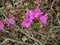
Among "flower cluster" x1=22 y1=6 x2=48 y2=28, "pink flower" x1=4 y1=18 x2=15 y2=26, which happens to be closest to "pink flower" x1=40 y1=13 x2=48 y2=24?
"flower cluster" x1=22 y1=6 x2=48 y2=28

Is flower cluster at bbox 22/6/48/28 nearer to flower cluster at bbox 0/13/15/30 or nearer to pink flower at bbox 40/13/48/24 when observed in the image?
pink flower at bbox 40/13/48/24

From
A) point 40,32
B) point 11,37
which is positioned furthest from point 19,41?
point 40,32

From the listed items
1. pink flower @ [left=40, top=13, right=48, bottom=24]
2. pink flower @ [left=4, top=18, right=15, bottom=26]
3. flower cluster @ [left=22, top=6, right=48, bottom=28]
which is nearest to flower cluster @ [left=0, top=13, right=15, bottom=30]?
pink flower @ [left=4, top=18, right=15, bottom=26]

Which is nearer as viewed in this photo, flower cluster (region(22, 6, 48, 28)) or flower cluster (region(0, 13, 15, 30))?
flower cluster (region(22, 6, 48, 28))

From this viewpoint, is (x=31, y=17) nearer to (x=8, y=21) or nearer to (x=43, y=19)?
(x=43, y=19)

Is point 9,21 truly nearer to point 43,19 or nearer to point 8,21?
point 8,21

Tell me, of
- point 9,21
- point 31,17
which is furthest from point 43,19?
point 9,21

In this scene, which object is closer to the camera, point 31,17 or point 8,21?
point 31,17

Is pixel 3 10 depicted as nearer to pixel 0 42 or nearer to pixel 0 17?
pixel 0 17

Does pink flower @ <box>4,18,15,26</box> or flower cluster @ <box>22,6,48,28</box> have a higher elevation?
flower cluster @ <box>22,6,48,28</box>

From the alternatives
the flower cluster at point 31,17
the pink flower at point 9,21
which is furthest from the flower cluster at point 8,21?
the flower cluster at point 31,17

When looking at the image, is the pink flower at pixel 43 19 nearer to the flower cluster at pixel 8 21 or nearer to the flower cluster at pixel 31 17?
the flower cluster at pixel 31 17

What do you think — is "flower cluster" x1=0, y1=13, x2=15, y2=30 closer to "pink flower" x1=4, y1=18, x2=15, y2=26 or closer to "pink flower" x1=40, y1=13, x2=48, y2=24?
"pink flower" x1=4, y1=18, x2=15, y2=26
